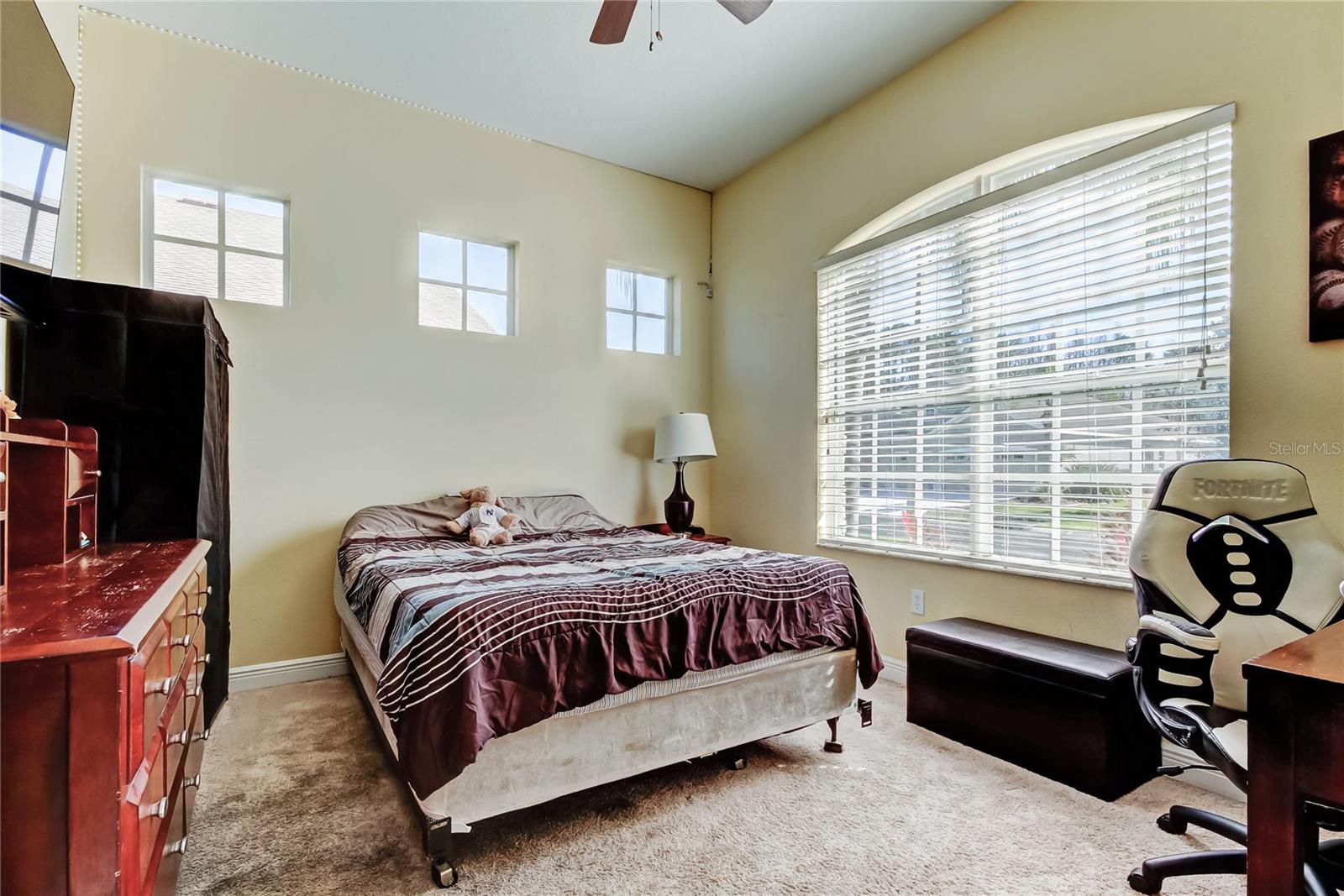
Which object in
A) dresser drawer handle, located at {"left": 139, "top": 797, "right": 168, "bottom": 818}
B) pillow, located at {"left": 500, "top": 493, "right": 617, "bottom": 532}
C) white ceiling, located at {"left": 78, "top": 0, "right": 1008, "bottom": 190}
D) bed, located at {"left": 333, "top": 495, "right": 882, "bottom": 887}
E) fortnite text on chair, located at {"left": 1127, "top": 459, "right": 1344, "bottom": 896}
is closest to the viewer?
dresser drawer handle, located at {"left": 139, "top": 797, "right": 168, "bottom": 818}

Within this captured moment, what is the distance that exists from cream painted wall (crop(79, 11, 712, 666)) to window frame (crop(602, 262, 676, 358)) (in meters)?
0.07

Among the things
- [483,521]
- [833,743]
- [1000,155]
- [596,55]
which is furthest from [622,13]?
[833,743]

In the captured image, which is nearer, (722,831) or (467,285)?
(722,831)

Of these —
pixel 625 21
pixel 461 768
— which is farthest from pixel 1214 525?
pixel 625 21

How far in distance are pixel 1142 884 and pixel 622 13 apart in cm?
292

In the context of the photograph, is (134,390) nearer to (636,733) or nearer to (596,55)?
(636,733)

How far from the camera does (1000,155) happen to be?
2744 mm

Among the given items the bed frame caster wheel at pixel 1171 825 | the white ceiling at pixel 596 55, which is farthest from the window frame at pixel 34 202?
the bed frame caster wheel at pixel 1171 825

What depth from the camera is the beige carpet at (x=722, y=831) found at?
1587mm

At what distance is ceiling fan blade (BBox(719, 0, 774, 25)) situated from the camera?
6.62 feet

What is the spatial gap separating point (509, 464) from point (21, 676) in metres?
2.99

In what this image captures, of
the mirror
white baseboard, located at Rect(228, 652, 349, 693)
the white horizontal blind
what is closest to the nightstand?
the white horizontal blind

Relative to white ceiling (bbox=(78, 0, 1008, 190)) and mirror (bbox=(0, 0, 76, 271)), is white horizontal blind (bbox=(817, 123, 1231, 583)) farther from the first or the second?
mirror (bbox=(0, 0, 76, 271))

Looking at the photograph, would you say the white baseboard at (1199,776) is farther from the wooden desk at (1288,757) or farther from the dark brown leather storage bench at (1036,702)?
the wooden desk at (1288,757)
